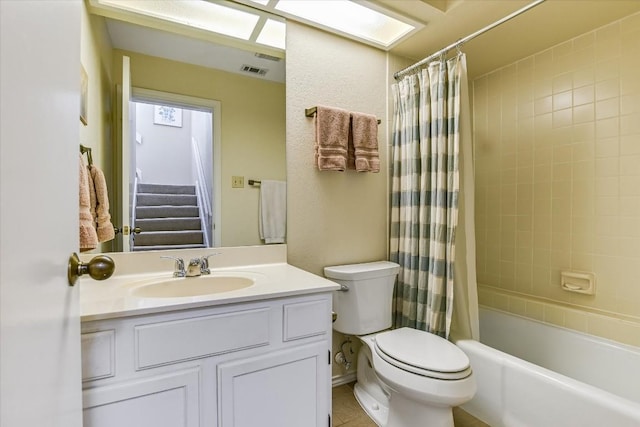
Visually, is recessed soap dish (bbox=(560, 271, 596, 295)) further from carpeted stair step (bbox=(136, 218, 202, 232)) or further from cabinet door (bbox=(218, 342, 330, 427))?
carpeted stair step (bbox=(136, 218, 202, 232))

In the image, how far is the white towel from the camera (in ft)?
5.36

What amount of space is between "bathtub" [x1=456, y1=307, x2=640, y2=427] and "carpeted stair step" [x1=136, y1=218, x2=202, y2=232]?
1488 millimetres

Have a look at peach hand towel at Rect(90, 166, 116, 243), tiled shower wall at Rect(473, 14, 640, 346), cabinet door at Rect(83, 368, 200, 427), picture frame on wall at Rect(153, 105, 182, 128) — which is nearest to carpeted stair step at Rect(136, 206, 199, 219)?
peach hand towel at Rect(90, 166, 116, 243)

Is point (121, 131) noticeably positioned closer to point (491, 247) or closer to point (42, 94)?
point (42, 94)

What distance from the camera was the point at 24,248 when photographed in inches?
17.4

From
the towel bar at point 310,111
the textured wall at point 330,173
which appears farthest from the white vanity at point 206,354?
the towel bar at point 310,111

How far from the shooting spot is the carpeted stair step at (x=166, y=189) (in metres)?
1.38

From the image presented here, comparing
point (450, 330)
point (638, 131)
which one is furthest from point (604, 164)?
point (450, 330)

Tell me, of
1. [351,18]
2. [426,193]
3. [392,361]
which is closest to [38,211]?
[392,361]

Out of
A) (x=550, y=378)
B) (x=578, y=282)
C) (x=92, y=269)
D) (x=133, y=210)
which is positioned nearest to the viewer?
(x=92, y=269)

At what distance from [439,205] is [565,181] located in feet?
3.24

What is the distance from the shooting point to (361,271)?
65.6 inches

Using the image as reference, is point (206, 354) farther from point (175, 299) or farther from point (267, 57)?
point (267, 57)

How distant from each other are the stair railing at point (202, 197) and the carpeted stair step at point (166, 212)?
0.12 feet
